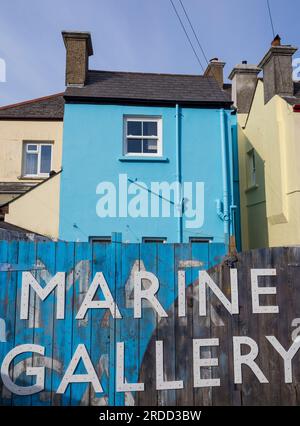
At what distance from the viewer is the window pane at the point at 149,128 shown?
437 inches

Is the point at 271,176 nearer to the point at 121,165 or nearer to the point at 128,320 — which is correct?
the point at 121,165

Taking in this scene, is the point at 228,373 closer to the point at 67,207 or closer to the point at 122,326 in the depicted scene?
the point at 122,326

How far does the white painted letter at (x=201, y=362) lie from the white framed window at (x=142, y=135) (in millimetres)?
7305

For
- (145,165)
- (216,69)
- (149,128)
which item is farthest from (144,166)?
(216,69)

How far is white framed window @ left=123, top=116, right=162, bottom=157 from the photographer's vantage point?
10950mm

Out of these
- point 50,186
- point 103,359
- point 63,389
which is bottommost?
point 63,389

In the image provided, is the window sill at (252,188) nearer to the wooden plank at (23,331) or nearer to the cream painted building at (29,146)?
the cream painted building at (29,146)

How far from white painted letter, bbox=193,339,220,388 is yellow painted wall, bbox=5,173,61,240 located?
6855 millimetres

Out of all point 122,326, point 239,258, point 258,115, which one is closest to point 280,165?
point 258,115

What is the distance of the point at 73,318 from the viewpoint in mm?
4262

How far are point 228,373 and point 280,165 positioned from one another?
342 inches

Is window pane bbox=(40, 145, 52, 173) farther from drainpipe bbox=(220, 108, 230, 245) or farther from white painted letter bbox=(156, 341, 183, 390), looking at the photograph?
white painted letter bbox=(156, 341, 183, 390)

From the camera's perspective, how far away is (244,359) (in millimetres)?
4301

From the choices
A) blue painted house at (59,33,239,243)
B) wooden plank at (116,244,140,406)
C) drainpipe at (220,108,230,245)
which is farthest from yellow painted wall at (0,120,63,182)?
wooden plank at (116,244,140,406)
